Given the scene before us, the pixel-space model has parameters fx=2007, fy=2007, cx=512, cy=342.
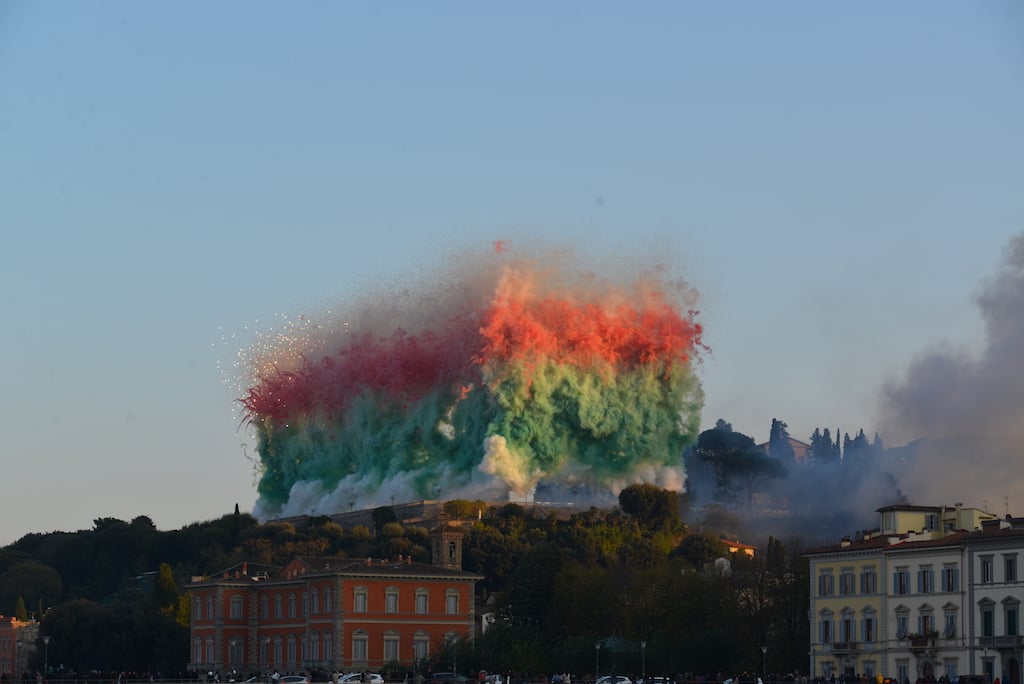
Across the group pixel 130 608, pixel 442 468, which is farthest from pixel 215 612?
pixel 442 468

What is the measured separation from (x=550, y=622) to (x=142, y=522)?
76.2 meters

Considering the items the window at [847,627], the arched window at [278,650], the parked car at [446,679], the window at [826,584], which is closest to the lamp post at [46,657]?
the arched window at [278,650]

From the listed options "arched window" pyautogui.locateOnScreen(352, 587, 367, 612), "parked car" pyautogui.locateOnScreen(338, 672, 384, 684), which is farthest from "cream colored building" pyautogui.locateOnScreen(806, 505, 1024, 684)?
"arched window" pyautogui.locateOnScreen(352, 587, 367, 612)

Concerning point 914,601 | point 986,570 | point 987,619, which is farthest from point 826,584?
point 987,619

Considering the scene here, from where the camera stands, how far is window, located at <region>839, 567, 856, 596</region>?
293ft

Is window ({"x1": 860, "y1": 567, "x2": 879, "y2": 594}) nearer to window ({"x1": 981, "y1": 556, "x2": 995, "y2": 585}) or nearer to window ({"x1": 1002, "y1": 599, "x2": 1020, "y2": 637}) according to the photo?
window ({"x1": 981, "y1": 556, "x2": 995, "y2": 585})

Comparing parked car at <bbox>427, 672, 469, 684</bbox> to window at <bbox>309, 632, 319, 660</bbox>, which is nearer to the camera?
parked car at <bbox>427, 672, 469, 684</bbox>

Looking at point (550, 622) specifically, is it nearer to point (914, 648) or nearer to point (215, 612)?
point (215, 612)

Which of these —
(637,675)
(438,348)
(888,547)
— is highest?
(438,348)

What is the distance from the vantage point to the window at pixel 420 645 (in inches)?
4419

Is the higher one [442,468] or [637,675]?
[442,468]

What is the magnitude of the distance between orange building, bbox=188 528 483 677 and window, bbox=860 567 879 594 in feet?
97.1

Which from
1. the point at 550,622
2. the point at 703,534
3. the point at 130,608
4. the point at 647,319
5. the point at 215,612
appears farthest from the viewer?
the point at 647,319

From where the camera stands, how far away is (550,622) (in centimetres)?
11225
